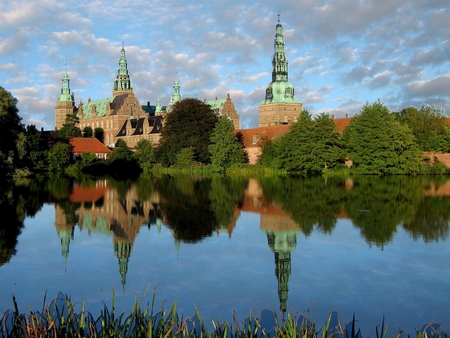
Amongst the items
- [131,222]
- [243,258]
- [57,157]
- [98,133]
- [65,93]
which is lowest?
[243,258]

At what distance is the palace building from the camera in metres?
88.9

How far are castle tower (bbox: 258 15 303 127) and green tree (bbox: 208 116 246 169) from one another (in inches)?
1713

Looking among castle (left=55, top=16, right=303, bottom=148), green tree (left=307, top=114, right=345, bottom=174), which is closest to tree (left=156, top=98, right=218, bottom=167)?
green tree (left=307, top=114, right=345, bottom=174)

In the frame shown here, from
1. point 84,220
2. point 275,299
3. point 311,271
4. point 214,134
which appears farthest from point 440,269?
point 214,134

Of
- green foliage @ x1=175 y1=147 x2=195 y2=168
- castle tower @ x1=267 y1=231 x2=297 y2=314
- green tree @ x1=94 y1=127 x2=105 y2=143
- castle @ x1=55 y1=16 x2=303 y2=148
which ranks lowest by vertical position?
castle tower @ x1=267 y1=231 x2=297 y2=314

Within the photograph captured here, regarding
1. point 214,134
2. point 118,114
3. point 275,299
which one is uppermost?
point 118,114

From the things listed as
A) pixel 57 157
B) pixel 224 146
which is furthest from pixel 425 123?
pixel 57 157

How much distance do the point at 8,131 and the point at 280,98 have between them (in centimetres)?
6162

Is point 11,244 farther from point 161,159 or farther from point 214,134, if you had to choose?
point 161,159

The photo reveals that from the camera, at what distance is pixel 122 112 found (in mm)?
97688

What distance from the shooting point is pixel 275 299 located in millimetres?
6883

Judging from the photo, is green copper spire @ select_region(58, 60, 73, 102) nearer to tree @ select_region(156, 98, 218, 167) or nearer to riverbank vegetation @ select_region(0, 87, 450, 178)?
riverbank vegetation @ select_region(0, 87, 450, 178)

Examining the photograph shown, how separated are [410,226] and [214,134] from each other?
36580 millimetres

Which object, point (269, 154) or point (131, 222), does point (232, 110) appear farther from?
point (131, 222)
